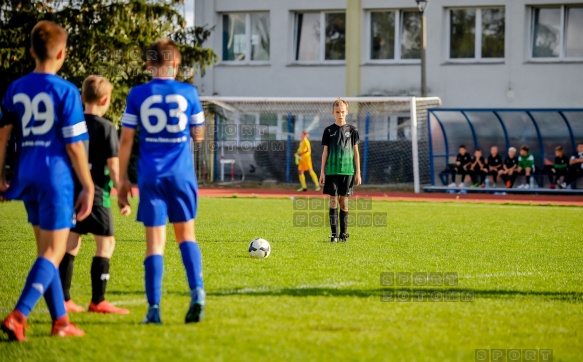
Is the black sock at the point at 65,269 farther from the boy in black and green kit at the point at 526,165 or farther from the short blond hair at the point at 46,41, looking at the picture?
the boy in black and green kit at the point at 526,165

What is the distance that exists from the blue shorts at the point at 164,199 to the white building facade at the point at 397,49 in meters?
26.0

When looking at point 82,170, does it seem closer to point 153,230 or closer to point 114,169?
point 153,230

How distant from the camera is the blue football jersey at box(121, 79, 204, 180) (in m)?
6.13

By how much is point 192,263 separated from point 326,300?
1.42 metres

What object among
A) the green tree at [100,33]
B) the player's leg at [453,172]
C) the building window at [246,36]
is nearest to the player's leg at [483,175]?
the player's leg at [453,172]

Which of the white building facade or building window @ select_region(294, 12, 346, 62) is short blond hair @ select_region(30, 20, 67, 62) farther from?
building window @ select_region(294, 12, 346, 62)

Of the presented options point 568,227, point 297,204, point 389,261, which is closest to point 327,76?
point 297,204

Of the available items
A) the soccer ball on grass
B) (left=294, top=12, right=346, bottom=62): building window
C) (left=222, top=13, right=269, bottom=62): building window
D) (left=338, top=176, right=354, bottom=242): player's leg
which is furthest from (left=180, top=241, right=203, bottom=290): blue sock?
(left=222, top=13, right=269, bottom=62): building window

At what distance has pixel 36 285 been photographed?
225 inches

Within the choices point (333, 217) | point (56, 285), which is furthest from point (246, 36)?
point (56, 285)

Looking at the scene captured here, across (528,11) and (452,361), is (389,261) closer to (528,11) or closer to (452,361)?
(452,361)

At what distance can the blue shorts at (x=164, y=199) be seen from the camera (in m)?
6.10

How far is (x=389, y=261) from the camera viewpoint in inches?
395

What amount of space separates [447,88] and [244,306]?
2563cm
